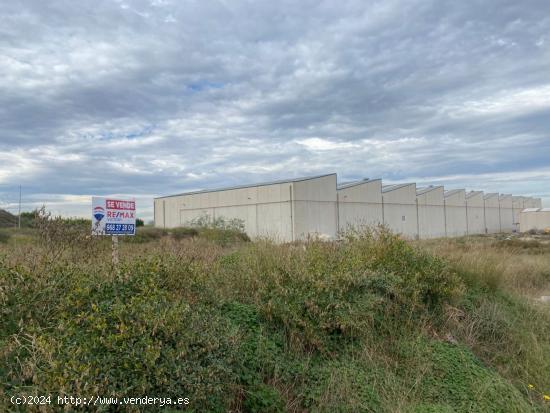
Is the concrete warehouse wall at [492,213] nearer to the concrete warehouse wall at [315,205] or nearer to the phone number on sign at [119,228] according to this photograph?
the concrete warehouse wall at [315,205]

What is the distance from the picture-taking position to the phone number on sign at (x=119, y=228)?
25.0 feet

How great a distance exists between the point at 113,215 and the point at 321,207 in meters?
30.6

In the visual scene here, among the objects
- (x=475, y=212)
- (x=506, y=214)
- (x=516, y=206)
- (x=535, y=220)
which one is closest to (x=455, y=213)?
(x=475, y=212)

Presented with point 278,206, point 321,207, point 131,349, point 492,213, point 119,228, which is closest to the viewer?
point 131,349

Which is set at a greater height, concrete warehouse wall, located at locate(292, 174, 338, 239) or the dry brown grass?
concrete warehouse wall, located at locate(292, 174, 338, 239)

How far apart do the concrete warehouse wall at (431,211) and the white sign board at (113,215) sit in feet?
143

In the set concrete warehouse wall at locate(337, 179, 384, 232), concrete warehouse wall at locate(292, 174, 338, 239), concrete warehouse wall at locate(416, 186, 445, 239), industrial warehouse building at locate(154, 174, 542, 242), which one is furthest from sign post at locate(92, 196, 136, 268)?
→ concrete warehouse wall at locate(416, 186, 445, 239)

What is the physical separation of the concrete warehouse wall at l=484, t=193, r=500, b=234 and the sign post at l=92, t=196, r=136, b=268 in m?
63.1

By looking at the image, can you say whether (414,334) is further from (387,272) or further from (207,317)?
(207,317)

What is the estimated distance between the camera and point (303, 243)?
7602 millimetres

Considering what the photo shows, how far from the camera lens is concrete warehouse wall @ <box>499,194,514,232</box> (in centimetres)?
6875

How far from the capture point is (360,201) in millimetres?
41656

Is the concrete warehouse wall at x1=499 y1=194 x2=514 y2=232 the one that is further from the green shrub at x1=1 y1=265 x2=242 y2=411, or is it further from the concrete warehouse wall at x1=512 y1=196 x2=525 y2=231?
the green shrub at x1=1 y1=265 x2=242 y2=411

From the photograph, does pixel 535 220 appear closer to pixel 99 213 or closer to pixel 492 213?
pixel 492 213
